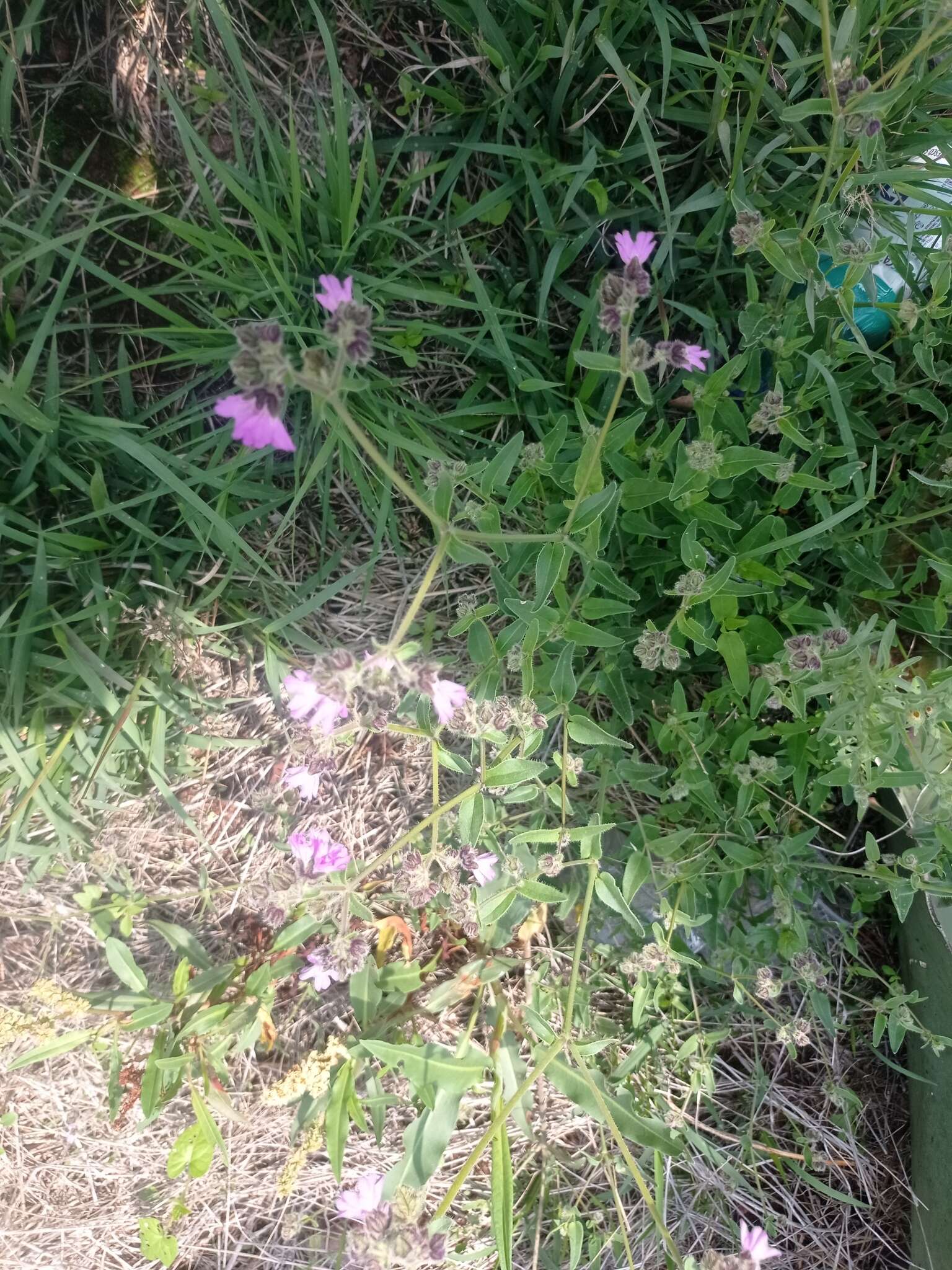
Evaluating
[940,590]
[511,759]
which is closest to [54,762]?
[511,759]

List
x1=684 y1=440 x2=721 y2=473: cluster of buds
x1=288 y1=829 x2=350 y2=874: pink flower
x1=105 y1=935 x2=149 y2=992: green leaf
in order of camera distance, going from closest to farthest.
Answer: x1=684 y1=440 x2=721 y2=473: cluster of buds → x1=288 y1=829 x2=350 y2=874: pink flower → x1=105 y1=935 x2=149 y2=992: green leaf

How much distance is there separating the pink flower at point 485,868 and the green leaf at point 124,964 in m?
1.10

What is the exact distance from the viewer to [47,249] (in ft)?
7.80

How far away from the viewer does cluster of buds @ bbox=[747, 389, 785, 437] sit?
209cm

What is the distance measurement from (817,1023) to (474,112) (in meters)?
3.15

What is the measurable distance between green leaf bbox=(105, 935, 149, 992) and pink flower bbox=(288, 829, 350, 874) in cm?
62

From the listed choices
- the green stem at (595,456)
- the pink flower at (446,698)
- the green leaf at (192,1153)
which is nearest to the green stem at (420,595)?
the pink flower at (446,698)

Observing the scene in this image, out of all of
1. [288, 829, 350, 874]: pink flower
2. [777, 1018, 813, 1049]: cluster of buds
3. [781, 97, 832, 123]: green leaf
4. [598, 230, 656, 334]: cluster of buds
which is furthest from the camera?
[777, 1018, 813, 1049]: cluster of buds

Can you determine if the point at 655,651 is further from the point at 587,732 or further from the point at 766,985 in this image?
the point at 766,985

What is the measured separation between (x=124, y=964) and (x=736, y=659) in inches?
76.7

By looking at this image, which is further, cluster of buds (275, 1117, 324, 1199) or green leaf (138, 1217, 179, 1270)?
green leaf (138, 1217, 179, 1270)

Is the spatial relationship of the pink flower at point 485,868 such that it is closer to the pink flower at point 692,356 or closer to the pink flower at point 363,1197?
the pink flower at point 363,1197

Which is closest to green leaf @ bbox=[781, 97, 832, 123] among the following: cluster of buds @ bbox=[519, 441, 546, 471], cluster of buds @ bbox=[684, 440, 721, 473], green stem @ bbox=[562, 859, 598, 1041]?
cluster of buds @ bbox=[684, 440, 721, 473]

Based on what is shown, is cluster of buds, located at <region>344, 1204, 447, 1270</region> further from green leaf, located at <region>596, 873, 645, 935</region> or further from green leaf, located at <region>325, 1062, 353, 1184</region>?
green leaf, located at <region>596, 873, 645, 935</region>
